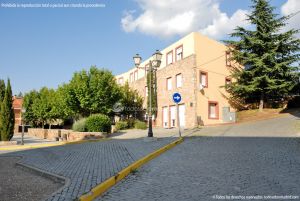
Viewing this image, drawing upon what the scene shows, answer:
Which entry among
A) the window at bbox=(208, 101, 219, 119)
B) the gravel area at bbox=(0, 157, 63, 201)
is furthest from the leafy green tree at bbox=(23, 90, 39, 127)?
the gravel area at bbox=(0, 157, 63, 201)

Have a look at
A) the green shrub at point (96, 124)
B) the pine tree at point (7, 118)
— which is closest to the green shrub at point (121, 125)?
the green shrub at point (96, 124)

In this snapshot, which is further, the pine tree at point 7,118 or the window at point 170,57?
the window at point 170,57

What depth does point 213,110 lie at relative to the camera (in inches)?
1045

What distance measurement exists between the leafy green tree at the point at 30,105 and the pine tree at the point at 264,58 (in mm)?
27644

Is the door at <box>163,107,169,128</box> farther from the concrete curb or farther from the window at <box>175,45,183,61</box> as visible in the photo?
the concrete curb

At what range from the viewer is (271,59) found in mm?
24031

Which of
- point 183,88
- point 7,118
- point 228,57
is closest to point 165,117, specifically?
point 183,88

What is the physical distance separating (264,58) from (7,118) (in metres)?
21.1

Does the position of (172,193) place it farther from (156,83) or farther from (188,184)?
(156,83)

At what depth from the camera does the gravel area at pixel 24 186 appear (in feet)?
19.0

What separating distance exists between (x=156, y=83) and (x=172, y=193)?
85.8 feet

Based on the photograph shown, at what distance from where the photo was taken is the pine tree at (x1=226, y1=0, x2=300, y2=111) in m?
24.0

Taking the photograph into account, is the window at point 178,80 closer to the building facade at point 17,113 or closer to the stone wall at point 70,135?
the stone wall at point 70,135

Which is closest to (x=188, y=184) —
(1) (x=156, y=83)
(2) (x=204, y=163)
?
(2) (x=204, y=163)
